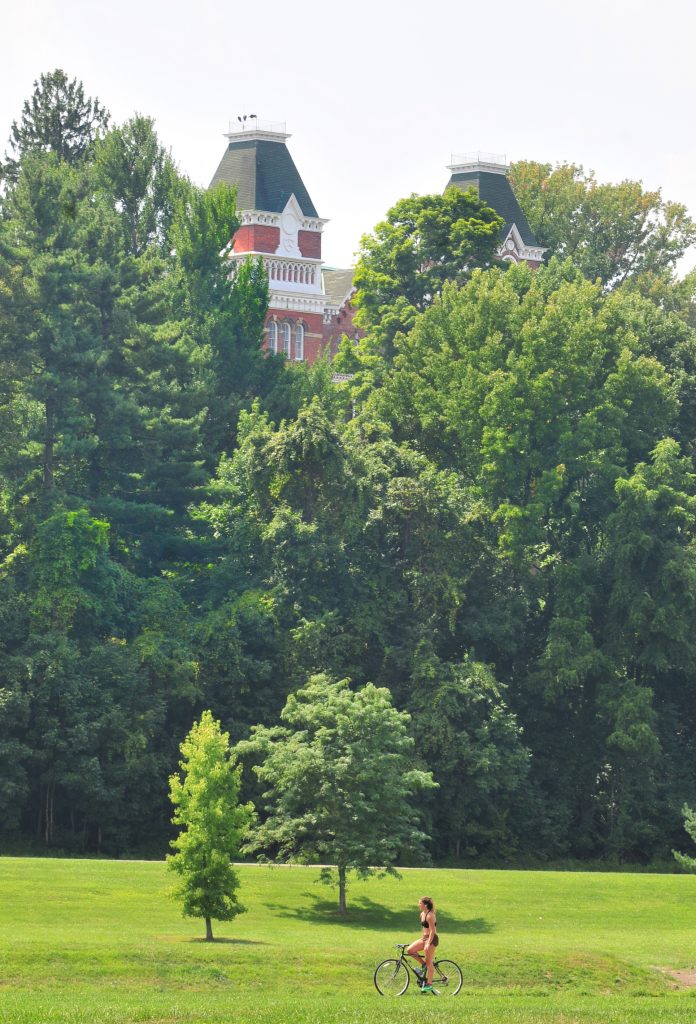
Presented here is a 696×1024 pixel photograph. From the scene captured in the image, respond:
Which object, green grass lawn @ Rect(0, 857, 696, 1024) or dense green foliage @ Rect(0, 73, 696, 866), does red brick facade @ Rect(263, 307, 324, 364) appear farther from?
green grass lawn @ Rect(0, 857, 696, 1024)

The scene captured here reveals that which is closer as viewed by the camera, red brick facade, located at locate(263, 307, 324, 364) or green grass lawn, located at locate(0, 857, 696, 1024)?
green grass lawn, located at locate(0, 857, 696, 1024)

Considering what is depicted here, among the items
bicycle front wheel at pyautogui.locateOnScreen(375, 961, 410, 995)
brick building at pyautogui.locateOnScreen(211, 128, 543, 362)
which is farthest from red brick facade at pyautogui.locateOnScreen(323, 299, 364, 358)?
bicycle front wheel at pyautogui.locateOnScreen(375, 961, 410, 995)

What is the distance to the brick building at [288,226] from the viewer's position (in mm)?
106500

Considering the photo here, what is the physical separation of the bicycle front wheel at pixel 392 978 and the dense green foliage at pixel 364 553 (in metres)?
24.3

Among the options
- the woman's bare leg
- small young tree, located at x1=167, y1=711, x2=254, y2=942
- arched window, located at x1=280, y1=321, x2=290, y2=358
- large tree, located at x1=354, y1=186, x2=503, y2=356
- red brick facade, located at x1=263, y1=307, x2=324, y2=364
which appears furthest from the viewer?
arched window, located at x1=280, y1=321, x2=290, y2=358

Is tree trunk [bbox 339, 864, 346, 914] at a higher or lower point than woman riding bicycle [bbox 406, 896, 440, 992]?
higher

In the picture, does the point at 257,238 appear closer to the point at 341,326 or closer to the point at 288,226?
the point at 288,226

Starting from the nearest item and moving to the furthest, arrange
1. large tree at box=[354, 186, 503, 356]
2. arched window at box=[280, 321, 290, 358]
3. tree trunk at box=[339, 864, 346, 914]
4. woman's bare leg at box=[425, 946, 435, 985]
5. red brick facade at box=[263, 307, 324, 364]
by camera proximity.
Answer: woman's bare leg at box=[425, 946, 435, 985] → tree trunk at box=[339, 864, 346, 914] → large tree at box=[354, 186, 503, 356] → red brick facade at box=[263, 307, 324, 364] → arched window at box=[280, 321, 290, 358]

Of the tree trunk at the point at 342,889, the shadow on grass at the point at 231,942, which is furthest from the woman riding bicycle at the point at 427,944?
the tree trunk at the point at 342,889

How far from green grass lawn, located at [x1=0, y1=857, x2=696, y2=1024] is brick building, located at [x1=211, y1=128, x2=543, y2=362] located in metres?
60.3

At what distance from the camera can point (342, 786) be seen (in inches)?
1770

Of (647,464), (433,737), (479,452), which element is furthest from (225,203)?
(433,737)

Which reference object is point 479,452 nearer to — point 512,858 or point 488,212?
point 512,858

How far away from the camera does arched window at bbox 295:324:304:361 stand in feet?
357
